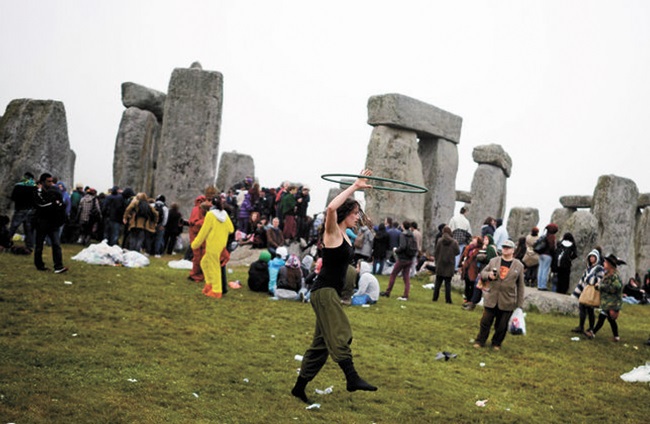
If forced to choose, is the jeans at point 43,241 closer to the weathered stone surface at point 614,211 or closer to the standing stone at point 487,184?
the weathered stone surface at point 614,211

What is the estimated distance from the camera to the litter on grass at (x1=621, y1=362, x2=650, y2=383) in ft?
28.5

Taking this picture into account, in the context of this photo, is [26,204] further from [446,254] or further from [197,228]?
[446,254]

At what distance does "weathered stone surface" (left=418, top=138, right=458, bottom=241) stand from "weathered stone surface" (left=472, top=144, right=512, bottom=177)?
1982mm

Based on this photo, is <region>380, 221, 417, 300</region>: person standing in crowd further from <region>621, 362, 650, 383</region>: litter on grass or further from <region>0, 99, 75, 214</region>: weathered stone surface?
<region>0, 99, 75, 214</region>: weathered stone surface

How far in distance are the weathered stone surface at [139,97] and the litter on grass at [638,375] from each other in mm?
20557

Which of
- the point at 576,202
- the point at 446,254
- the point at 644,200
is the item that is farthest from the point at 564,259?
the point at 576,202

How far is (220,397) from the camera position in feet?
19.9

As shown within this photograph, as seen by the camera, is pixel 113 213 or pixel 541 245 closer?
pixel 113 213

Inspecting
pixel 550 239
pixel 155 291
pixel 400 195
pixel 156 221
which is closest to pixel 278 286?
pixel 155 291

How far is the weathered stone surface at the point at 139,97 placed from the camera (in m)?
25.1

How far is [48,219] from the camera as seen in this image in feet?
37.2

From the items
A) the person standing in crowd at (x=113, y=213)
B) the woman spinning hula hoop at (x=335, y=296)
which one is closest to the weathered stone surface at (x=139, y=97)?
the person standing in crowd at (x=113, y=213)

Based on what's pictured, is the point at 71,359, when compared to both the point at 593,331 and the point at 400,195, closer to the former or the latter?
the point at 593,331

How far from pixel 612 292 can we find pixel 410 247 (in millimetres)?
4318
